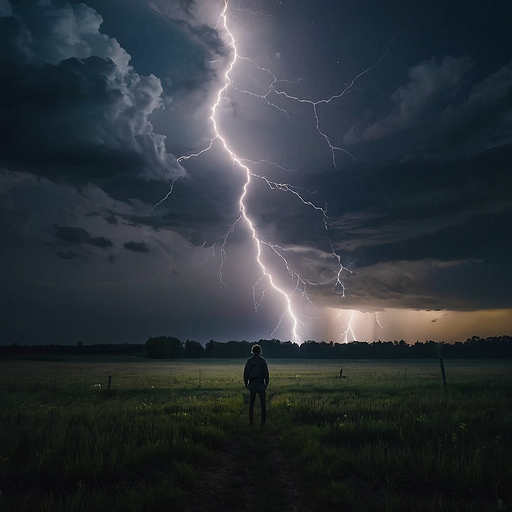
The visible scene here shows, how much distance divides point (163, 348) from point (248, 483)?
113 metres

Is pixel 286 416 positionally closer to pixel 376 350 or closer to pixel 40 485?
pixel 40 485

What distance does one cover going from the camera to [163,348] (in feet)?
371

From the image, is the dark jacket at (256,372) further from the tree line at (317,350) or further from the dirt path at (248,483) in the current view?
the tree line at (317,350)

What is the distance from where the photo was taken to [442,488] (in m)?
5.02

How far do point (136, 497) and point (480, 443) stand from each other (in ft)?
18.7

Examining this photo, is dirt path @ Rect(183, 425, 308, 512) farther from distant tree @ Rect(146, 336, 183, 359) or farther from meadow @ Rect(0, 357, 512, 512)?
distant tree @ Rect(146, 336, 183, 359)

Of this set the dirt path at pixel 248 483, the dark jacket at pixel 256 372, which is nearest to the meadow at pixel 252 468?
the dirt path at pixel 248 483

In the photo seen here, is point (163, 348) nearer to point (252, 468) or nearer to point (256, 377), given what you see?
point (256, 377)

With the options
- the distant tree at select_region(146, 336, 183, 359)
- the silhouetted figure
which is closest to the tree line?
the distant tree at select_region(146, 336, 183, 359)

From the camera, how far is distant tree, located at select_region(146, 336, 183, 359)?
112m

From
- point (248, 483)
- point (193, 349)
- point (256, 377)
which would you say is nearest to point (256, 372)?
point (256, 377)

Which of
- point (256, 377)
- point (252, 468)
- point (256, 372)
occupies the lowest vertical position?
point (252, 468)

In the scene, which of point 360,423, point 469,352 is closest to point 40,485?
point 360,423

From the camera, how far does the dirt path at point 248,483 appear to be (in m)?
4.61
